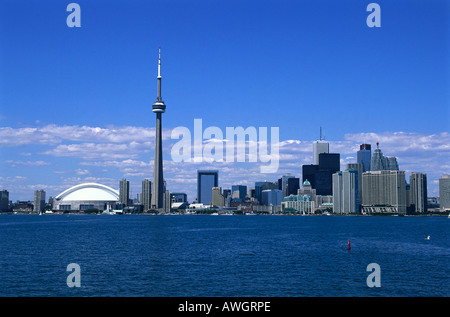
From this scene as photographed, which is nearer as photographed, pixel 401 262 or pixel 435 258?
pixel 401 262

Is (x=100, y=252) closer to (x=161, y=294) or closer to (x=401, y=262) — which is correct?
(x=161, y=294)

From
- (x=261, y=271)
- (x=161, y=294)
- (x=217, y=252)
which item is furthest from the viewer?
(x=217, y=252)
